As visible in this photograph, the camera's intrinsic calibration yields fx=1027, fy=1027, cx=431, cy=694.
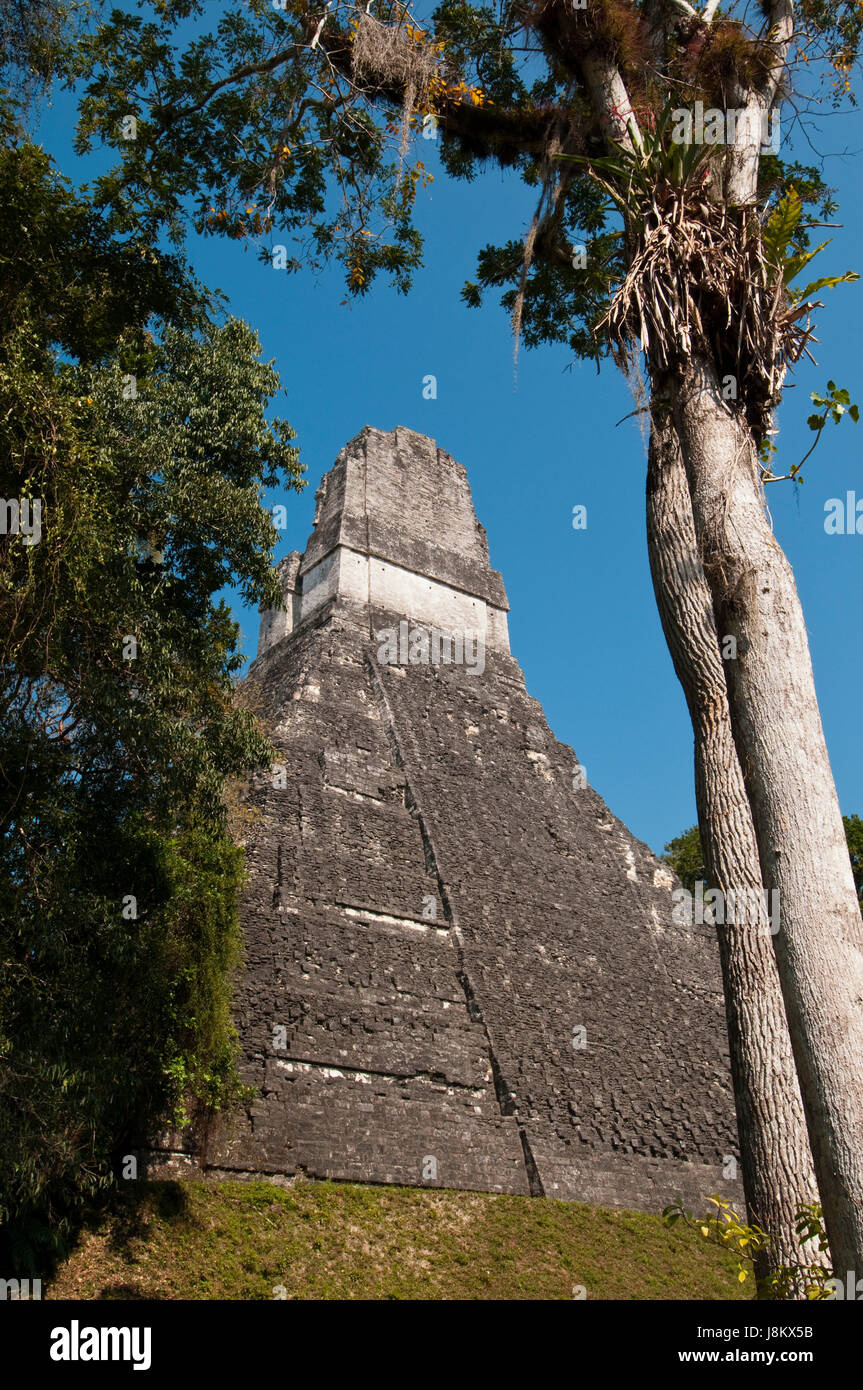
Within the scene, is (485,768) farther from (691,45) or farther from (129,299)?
(691,45)

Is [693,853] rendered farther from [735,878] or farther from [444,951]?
[735,878]

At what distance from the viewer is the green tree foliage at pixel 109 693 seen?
21.3 feet

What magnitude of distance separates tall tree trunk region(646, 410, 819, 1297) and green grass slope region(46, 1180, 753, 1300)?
517 cm

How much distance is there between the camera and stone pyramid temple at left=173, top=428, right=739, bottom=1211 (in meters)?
9.78

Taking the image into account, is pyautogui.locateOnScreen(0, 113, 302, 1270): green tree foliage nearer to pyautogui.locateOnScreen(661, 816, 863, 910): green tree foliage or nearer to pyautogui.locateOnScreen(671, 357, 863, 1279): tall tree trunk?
pyautogui.locateOnScreen(671, 357, 863, 1279): tall tree trunk

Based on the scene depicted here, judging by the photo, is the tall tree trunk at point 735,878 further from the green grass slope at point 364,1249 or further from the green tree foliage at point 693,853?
the green tree foliage at point 693,853

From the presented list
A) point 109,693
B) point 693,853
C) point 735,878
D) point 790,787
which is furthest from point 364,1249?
point 693,853

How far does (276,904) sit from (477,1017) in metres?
2.55

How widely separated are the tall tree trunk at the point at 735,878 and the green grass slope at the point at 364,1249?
5172 mm

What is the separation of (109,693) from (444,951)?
241 inches

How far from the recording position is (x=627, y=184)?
4.91 metres

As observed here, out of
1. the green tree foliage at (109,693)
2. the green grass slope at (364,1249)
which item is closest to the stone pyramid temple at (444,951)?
the green grass slope at (364,1249)

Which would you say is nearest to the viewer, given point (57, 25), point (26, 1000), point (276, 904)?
point (26, 1000)

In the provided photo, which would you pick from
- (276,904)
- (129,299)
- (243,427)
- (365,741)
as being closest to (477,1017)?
(276,904)
